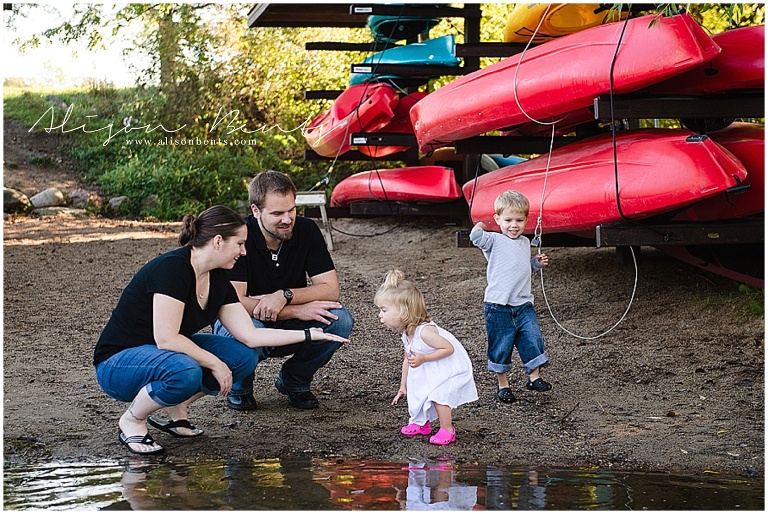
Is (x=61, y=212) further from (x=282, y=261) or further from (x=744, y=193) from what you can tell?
(x=744, y=193)

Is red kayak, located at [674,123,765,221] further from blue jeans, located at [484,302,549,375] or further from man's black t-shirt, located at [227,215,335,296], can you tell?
man's black t-shirt, located at [227,215,335,296]

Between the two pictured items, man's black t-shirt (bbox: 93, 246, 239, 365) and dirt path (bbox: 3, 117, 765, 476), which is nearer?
man's black t-shirt (bbox: 93, 246, 239, 365)

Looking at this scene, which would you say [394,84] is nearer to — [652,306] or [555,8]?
[555,8]

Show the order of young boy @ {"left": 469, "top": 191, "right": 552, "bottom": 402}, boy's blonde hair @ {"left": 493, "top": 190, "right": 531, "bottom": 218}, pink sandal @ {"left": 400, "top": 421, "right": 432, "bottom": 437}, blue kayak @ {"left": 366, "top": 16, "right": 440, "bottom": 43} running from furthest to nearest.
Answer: blue kayak @ {"left": 366, "top": 16, "right": 440, "bottom": 43}
young boy @ {"left": 469, "top": 191, "right": 552, "bottom": 402}
boy's blonde hair @ {"left": 493, "top": 190, "right": 531, "bottom": 218}
pink sandal @ {"left": 400, "top": 421, "right": 432, "bottom": 437}

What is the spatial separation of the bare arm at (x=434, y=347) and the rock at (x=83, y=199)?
11796 millimetres

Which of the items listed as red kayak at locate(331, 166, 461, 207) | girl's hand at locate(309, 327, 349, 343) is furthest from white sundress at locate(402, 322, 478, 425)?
red kayak at locate(331, 166, 461, 207)

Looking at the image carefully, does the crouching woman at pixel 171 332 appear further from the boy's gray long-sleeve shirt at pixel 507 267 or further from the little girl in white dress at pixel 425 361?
the boy's gray long-sleeve shirt at pixel 507 267

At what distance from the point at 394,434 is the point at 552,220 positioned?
2.22 metres

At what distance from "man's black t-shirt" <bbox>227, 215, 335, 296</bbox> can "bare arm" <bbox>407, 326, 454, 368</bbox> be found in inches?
28.6

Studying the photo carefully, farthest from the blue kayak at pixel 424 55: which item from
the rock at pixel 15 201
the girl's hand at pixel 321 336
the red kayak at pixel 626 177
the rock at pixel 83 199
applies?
the rock at pixel 15 201

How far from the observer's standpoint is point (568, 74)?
548cm

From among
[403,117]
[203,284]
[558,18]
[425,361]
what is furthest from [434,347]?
[403,117]

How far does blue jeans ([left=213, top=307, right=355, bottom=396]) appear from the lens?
14.6ft

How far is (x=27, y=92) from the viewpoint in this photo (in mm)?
18109
